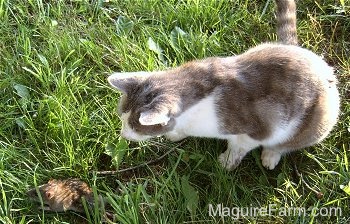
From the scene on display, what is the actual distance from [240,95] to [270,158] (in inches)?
16.9

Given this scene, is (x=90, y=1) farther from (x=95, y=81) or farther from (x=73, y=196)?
(x=73, y=196)

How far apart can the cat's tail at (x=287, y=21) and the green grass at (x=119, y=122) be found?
0.88ft

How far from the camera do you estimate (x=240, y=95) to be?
2.12m

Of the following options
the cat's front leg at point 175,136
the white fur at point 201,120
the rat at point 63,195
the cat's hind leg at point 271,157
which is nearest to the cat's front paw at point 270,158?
the cat's hind leg at point 271,157

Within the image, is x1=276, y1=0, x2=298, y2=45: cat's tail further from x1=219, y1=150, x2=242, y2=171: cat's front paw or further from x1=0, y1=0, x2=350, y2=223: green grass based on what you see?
x1=219, y1=150, x2=242, y2=171: cat's front paw

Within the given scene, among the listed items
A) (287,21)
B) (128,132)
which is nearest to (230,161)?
(128,132)

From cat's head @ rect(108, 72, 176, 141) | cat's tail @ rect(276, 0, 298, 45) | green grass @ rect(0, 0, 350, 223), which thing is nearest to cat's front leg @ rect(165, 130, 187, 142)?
green grass @ rect(0, 0, 350, 223)

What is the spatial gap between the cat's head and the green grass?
21 centimetres

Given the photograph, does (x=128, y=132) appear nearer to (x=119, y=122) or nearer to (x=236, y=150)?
(x=119, y=122)

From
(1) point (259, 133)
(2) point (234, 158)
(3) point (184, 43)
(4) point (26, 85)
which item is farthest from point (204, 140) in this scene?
(4) point (26, 85)

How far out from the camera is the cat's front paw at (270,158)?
2.38 m

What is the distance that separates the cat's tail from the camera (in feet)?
8.01

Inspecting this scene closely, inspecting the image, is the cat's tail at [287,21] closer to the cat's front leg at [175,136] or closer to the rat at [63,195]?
the cat's front leg at [175,136]

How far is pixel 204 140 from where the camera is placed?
2.48 meters
